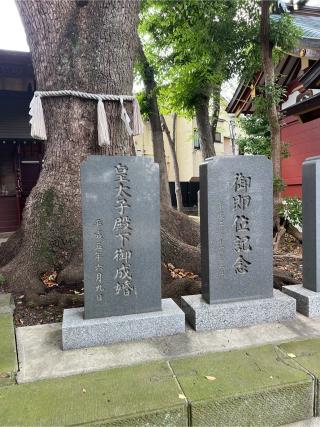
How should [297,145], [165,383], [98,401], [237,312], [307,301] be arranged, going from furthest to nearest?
[297,145] < [307,301] < [237,312] < [165,383] < [98,401]

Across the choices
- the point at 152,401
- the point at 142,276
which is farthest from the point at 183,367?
the point at 142,276

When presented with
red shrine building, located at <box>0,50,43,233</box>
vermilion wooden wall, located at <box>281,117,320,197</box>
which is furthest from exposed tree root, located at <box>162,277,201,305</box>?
vermilion wooden wall, located at <box>281,117,320,197</box>

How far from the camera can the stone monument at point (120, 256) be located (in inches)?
111

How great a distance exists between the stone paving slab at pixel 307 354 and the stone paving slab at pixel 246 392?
0.20ft

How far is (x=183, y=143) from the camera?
23.9m

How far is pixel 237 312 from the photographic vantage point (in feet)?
10.2

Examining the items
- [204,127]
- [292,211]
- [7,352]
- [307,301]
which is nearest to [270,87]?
[292,211]

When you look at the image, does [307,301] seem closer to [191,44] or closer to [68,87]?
[68,87]

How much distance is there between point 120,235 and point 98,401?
4.40ft

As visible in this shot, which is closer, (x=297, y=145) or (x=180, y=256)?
(x=180, y=256)

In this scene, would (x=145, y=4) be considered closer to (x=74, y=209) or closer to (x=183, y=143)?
(x=74, y=209)

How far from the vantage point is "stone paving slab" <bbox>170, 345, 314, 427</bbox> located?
1993mm

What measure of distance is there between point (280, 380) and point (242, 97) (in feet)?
41.7

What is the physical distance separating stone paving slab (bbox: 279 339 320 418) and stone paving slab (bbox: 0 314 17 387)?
208 centimetres
